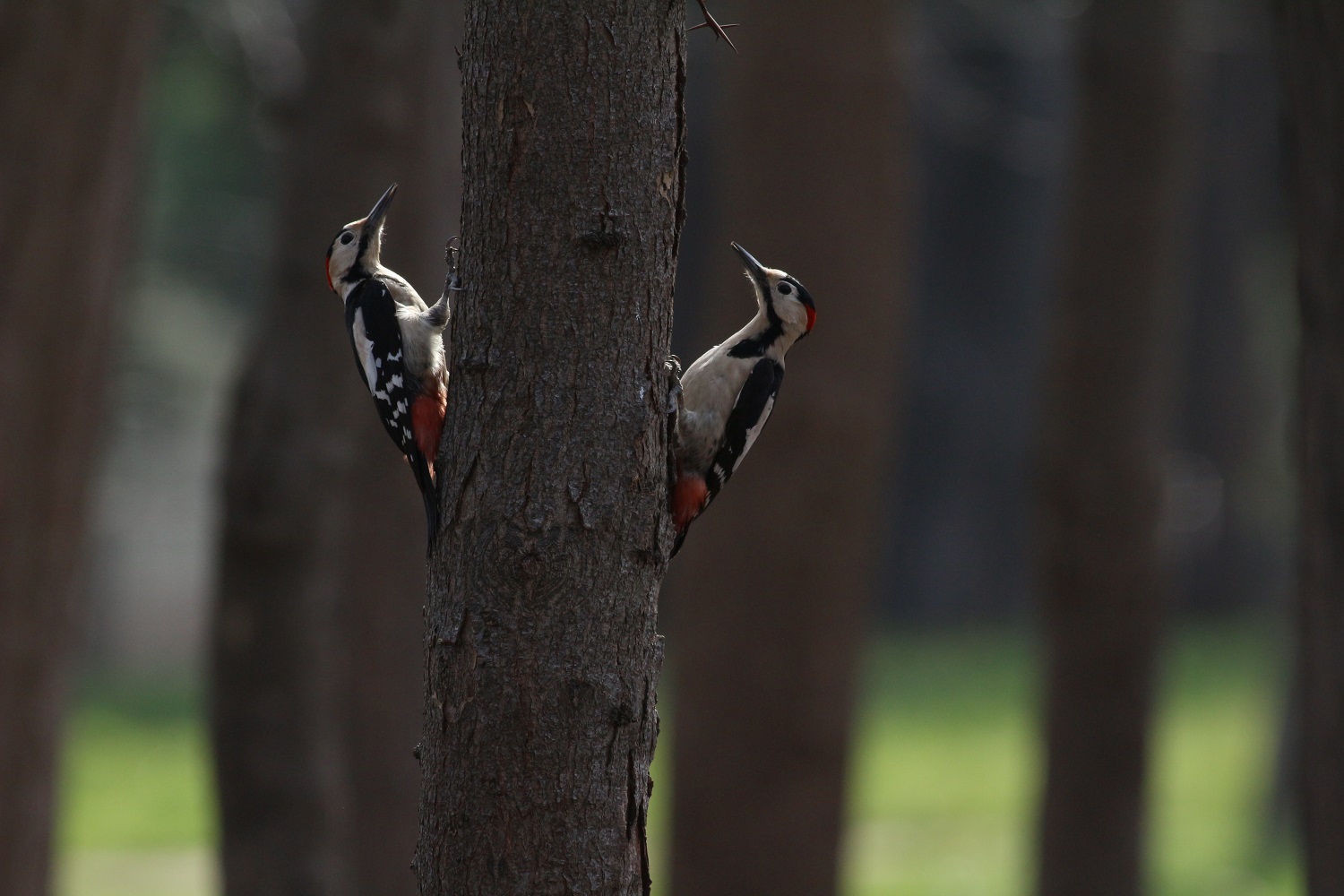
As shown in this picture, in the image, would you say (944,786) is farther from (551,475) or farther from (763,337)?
(551,475)

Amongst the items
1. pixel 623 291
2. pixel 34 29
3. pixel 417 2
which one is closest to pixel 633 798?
pixel 623 291

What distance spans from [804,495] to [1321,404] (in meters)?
3.18

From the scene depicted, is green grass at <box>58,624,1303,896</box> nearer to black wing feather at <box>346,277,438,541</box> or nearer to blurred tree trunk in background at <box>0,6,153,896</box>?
blurred tree trunk in background at <box>0,6,153,896</box>

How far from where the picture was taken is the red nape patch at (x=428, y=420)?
353 cm

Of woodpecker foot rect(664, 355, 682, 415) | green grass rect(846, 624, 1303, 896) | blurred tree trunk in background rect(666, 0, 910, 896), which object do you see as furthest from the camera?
green grass rect(846, 624, 1303, 896)

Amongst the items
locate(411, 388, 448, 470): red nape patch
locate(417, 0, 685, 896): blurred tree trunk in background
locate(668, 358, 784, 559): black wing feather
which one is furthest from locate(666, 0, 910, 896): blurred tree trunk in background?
locate(417, 0, 685, 896): blurred tree trunk in background

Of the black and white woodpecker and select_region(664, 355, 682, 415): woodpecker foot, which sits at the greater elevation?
the black and white woodpecker

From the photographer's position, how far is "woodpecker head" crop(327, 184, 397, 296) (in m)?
4.34

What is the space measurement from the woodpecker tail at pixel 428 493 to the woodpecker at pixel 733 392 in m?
0.67

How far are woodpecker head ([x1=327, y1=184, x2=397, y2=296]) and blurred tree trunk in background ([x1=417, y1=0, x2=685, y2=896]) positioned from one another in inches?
69.9

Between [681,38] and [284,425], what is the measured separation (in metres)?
2.49

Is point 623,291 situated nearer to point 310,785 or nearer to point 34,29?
point 310,785

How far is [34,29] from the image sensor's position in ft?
16.4

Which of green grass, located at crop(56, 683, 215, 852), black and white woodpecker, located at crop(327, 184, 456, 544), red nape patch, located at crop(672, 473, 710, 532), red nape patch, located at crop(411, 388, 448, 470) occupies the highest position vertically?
black and white woodpecker, located at crop(327, 184, 456, 544)
